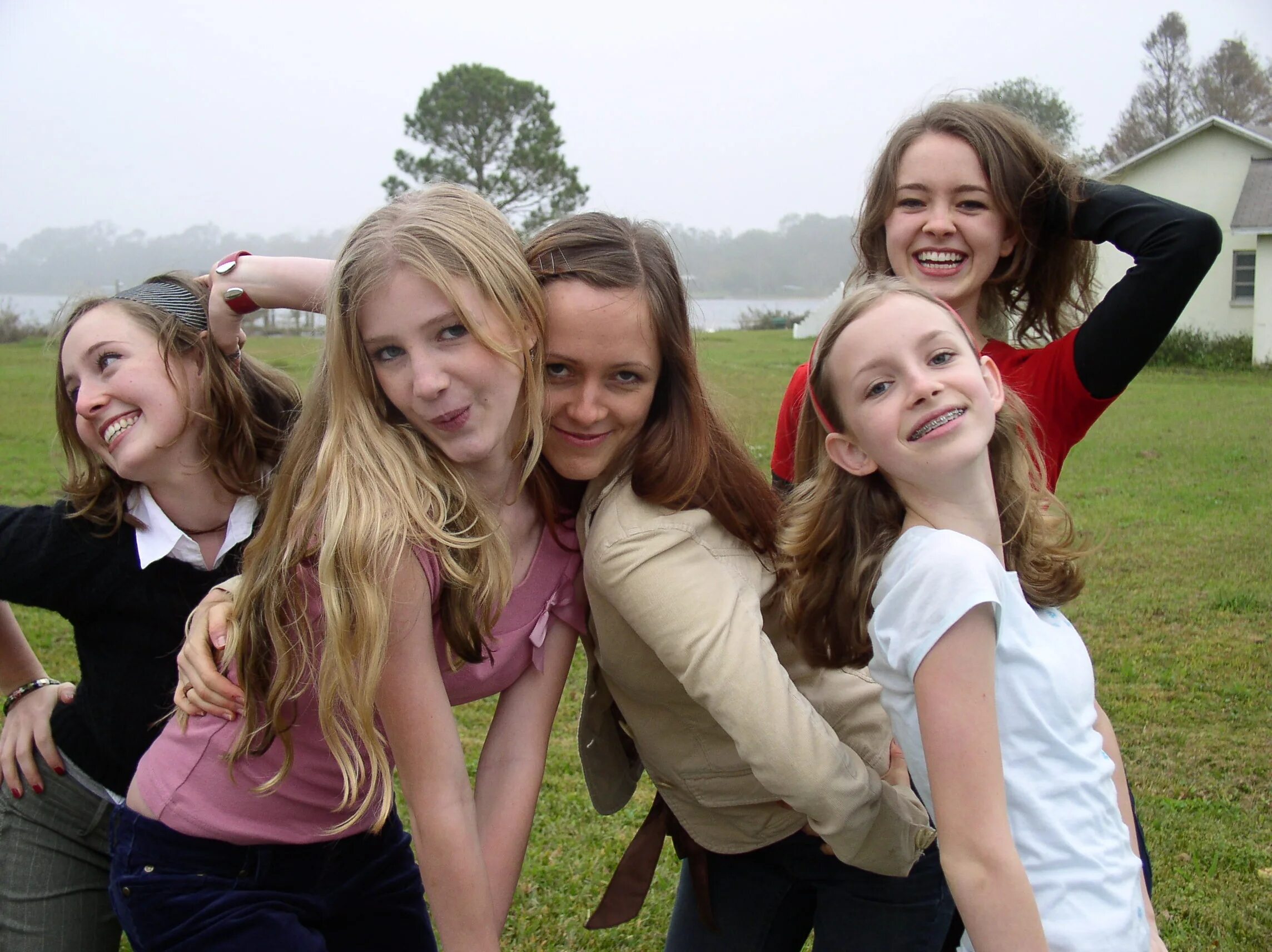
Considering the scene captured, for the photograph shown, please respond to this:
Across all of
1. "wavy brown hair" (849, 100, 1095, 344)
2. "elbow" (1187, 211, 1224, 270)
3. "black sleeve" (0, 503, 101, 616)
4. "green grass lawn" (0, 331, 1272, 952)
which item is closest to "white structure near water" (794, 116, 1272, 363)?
"green grass lawn" (0, 331, 1272, 952)

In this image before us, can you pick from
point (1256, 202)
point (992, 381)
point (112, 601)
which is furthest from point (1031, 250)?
point (1256, 202)

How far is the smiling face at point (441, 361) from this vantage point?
186 cm

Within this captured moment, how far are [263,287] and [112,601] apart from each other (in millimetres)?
728

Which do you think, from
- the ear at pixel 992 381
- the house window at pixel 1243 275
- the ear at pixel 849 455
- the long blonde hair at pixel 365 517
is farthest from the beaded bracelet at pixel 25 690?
the house window at pixel 1243 275

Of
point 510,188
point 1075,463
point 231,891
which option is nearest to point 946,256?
point 231,891

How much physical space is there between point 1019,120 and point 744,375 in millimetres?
18613

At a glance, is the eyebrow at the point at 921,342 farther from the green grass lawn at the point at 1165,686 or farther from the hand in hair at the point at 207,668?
the hand in hair at the point at 207,668

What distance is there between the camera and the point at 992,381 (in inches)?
74.1

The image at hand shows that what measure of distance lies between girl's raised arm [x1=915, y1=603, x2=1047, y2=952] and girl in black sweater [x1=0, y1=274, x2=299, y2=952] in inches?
59.1

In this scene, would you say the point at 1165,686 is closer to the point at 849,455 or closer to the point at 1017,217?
the point at 1017,217

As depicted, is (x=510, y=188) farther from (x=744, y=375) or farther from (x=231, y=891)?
(x=231, y=891)

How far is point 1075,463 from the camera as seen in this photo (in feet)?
Answer: 36.8

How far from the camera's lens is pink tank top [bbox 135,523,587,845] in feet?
6.45

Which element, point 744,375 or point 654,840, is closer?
point 654,840
